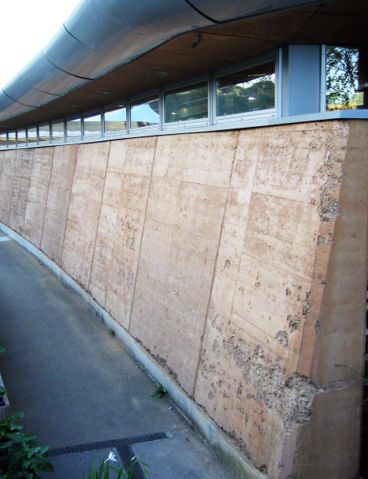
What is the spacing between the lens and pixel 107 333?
724 centimetres

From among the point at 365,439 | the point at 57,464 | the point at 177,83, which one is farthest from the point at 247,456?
the point at 177,83

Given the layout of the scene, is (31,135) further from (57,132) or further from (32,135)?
(57,132)

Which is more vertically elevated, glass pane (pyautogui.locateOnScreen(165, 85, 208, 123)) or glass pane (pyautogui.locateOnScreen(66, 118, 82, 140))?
glass pane (pyautogui.locateOnScreen(66, 118, 82, 140))

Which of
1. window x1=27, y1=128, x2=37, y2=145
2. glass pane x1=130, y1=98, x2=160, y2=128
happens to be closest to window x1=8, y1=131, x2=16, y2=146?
window x1=27, y1=128, x2=37, y2=145

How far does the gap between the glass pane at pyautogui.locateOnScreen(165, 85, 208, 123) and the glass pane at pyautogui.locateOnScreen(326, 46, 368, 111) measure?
5.76 ft

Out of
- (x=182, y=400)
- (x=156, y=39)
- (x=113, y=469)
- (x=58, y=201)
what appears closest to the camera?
(x=113, y=469)

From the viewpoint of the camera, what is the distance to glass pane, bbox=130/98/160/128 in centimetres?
721

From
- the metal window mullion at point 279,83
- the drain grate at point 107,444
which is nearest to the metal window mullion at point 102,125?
the metal window mullion at point 279,83

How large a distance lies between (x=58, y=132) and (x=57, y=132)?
0.10 metres

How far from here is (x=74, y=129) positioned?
11.3 metres

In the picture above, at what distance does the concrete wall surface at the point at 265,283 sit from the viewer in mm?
3293

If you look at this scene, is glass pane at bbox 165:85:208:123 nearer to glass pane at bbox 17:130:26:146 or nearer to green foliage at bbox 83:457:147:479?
green foliage at bbox 83:457:147:479

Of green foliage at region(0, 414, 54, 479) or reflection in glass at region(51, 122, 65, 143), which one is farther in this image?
reflection in glass at region(51, 122, 65, 143)

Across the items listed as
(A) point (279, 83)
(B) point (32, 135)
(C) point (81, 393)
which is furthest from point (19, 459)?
(B) point (32, 135)
